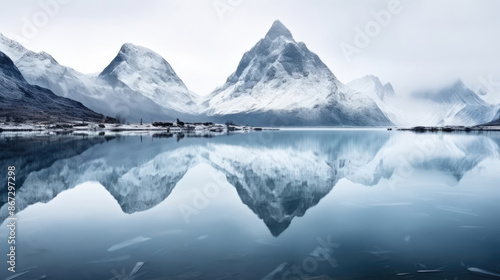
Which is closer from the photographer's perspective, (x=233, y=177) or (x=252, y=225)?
(x=252, y=225)

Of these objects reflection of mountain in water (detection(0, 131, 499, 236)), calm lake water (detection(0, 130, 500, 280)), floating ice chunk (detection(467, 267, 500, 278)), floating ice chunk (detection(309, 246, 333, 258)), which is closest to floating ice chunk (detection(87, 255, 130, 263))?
calm lake water (detection(0, 130, 500, 280))

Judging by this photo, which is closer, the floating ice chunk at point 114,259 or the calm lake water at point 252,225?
the calm lake water at point 252,225

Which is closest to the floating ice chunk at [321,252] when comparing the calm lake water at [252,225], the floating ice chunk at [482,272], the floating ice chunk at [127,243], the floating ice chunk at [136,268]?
the calm lake water at [252,225]

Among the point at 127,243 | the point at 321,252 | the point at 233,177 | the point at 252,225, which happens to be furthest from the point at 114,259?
the point at 233,177

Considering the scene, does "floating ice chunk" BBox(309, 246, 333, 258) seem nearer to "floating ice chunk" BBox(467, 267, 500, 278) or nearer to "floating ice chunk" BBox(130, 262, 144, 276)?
"floating ice chunk" BBox(467, 267, 500, 278)

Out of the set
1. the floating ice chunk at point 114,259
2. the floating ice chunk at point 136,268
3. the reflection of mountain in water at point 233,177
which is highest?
the reflection of mountain in water at point 233,177

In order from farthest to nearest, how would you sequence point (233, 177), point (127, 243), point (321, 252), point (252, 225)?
point (233, 177) → point (252, 225) → point (127, 243) → point (321, 252)

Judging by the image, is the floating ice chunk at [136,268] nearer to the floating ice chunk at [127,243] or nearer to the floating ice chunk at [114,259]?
the floating ice chunk at [114,259]

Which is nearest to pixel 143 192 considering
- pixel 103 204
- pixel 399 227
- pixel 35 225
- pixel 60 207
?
pixel 103 204

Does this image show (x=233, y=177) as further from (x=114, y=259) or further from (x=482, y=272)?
(x=482, y=272)
